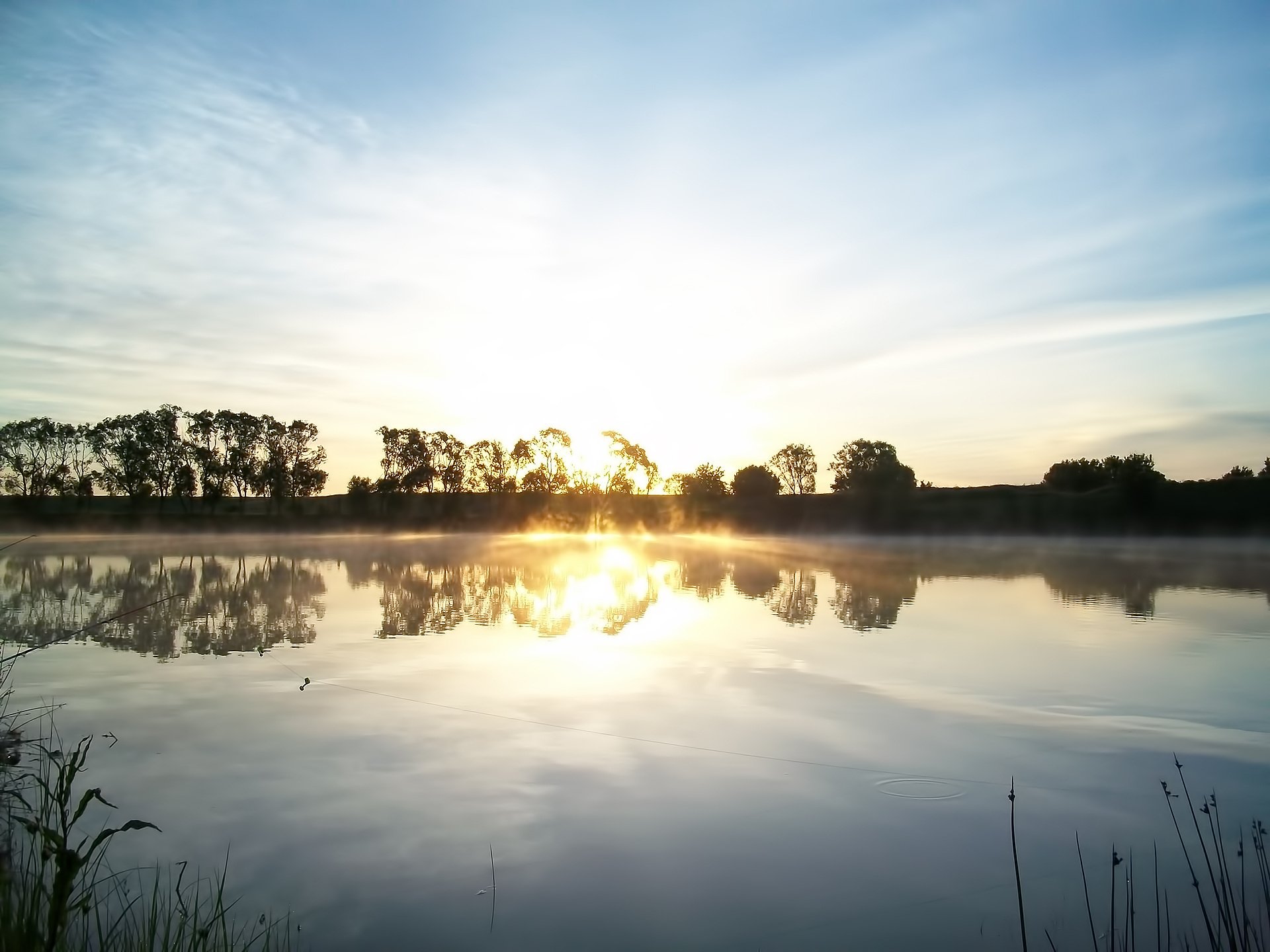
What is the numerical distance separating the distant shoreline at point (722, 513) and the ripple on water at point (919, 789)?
53.5 meters

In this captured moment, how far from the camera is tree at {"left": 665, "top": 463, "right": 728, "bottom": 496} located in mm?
97000

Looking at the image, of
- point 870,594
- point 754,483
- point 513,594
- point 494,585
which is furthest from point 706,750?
point 754,483

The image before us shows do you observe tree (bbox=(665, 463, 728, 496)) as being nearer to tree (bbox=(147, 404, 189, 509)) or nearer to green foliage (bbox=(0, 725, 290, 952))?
tree (bbox=(147, 404, 189, 509))

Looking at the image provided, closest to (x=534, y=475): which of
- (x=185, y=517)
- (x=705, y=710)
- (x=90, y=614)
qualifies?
(x=185, y=517)

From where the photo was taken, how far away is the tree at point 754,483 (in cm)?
8994

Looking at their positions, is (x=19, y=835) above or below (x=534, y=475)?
below

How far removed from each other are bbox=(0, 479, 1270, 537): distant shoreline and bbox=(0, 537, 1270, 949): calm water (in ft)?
138

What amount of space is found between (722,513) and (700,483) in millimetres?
25553

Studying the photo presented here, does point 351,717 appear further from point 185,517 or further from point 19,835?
point 185,517

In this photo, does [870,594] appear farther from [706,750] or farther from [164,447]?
[164,447]

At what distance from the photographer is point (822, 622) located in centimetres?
1413

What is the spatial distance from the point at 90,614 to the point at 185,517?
61.4 m

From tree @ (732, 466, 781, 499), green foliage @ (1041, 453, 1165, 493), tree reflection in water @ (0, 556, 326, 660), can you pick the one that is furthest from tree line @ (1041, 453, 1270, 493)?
tree reflection in water @ (0, 556, 326, 660)

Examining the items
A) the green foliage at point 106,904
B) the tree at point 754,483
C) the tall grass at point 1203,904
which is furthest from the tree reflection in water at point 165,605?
the tree at point 754,483
